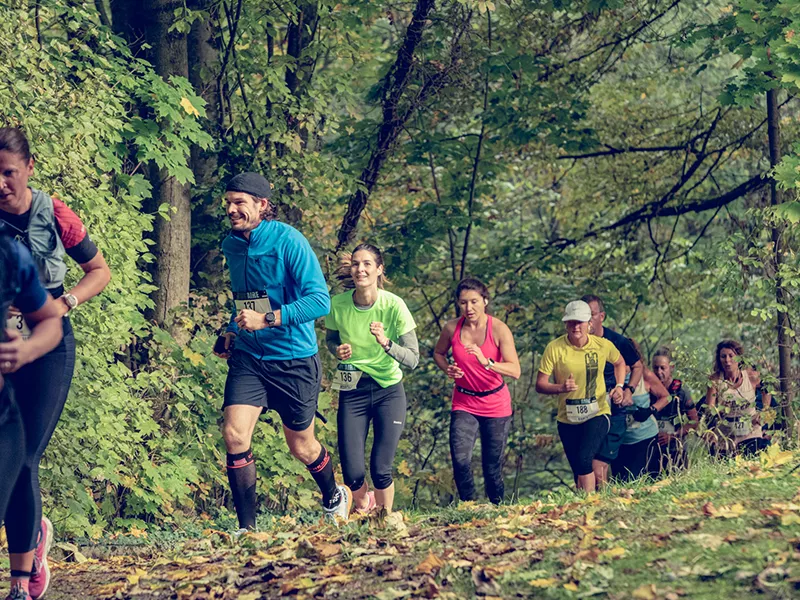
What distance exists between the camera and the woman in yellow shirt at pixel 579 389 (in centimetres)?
1016

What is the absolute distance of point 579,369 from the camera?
1020 centimetres

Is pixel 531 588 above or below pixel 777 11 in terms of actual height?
below

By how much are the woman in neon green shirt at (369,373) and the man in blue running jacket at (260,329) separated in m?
1.00

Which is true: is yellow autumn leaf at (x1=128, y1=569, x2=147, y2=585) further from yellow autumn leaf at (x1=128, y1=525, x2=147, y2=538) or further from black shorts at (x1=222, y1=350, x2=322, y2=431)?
yellow autumn leaf at (x1=128, y1=525, x2=147, y2=538)

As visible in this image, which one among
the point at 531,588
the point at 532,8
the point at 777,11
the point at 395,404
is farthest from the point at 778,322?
the point at 531,588

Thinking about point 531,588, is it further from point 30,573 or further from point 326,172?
point 326,172

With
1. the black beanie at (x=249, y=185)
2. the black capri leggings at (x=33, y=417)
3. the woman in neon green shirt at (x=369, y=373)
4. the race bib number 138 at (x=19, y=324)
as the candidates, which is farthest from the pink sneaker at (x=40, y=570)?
the woman in neon green shirt at (x=369, y=373)

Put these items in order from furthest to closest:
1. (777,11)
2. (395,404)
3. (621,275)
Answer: (621,275), (777,11), (395,404)

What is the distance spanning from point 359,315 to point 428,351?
903 cm

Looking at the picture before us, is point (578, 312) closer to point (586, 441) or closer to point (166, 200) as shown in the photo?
point (586, 441)

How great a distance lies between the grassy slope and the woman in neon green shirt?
3.17 ft

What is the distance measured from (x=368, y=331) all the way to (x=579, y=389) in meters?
2.50

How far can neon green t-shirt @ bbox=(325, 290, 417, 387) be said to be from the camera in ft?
27.8

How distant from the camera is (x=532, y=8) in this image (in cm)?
1423
